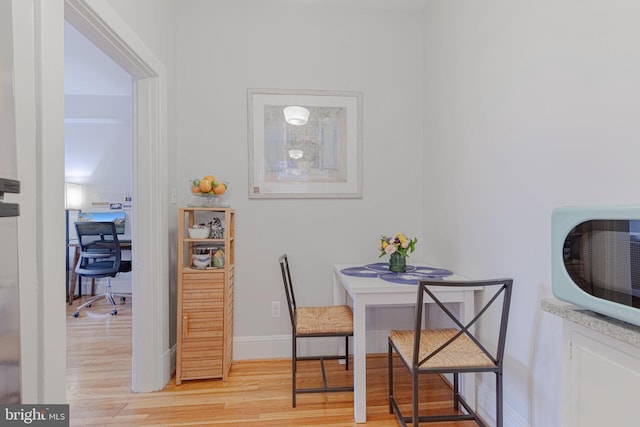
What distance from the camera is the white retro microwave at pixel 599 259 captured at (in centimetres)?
71

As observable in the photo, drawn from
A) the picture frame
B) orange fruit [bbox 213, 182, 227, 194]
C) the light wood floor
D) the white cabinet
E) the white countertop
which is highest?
the picture frame

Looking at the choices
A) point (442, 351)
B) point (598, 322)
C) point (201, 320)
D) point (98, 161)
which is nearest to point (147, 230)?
point (201, 320)

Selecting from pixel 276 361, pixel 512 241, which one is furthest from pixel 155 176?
pixel 512 241

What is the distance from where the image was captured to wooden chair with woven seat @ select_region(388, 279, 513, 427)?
4.40ft

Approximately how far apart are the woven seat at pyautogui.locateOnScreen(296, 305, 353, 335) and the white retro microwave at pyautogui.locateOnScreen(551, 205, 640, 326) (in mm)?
1215

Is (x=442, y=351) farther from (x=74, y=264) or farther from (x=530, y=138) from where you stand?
(x=74, y=264)

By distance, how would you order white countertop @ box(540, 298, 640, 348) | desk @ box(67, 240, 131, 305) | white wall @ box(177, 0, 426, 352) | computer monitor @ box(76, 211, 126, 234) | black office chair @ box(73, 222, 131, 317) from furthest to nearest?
computer monitor @ box(76, 211, 126, 234)
desk @ box(67, 240, 131, 305)
black office chair @ box(73, 222, 131, 317)
white wall @ box(177, 0, 426, 352)
white countertop @ box(540, 298, 640, 348)

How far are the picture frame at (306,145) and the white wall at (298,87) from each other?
0.23 ft

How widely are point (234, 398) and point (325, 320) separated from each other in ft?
2.42

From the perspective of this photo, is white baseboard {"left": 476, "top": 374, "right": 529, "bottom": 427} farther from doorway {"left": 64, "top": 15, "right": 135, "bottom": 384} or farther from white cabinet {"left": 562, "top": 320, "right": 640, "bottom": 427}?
doorway {"left": 64, "top": 15, "right": 135, "bottom": 384}

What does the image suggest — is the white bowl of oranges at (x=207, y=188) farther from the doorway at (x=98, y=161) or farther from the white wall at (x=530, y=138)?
the doorway at (x=98, y=161)

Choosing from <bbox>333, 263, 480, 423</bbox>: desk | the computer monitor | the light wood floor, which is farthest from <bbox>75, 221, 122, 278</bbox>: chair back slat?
<bbox>333, 263, 480, 423</bbox>: desk

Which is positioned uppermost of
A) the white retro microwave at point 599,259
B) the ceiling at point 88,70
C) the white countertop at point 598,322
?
the ceiling at point 88,70

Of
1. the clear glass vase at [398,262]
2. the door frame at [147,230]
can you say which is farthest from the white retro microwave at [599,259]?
the door frame at [147,230]
